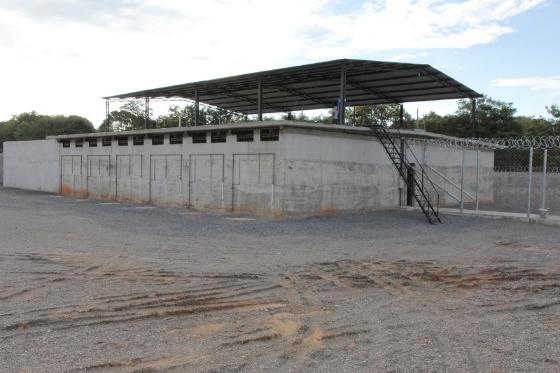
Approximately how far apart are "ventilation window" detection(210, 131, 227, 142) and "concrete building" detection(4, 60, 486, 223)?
0.04 m

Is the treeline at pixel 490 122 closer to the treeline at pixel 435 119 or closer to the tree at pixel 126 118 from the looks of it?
the treeline at pixel 435 119

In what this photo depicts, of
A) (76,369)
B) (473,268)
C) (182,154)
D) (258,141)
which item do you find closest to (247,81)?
(182,154)

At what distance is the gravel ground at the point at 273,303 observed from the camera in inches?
182

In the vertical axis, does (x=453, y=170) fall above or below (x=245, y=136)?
below

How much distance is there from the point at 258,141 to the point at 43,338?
13.3m

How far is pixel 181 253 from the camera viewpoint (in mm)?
10039

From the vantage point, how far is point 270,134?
17.3 m

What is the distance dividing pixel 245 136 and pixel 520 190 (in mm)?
15430

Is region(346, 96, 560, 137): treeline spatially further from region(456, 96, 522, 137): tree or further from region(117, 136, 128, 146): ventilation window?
region(117, 136, 128, 146): ventilation window

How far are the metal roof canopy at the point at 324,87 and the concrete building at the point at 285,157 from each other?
0.19ft

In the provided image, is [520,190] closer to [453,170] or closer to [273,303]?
[453,170]

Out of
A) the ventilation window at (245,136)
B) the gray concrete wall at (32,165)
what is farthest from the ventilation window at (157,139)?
the gray concrete wall at (32,165)

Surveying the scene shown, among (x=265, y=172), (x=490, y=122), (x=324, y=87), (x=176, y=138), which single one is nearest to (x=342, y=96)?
(x=265, y=172)

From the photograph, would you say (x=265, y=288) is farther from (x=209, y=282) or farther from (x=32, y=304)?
(x=32, y=304)
